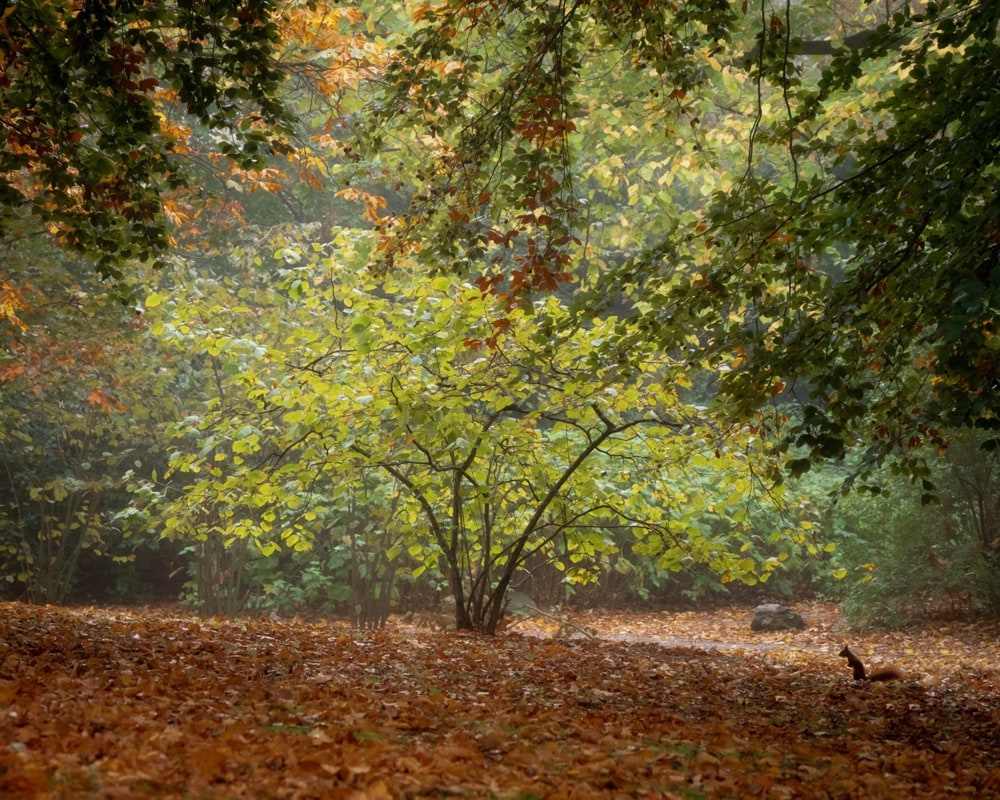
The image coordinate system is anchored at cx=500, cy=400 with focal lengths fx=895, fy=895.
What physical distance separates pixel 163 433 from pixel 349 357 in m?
6.80

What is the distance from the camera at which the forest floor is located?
2299 millimetres

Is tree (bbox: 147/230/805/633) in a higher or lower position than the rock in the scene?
higher

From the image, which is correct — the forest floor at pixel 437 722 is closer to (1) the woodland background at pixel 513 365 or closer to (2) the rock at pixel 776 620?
(1) the woodland background at pixel 513 365

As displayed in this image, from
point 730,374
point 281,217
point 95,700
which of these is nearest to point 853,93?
point 730,374

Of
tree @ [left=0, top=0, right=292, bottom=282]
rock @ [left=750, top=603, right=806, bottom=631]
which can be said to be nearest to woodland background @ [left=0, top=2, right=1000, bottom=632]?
tree @ [left=0, top=0, right=292, bottom=282]

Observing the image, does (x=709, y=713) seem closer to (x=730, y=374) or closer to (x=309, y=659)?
(x=730, y=374)

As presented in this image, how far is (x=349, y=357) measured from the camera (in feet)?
20.3

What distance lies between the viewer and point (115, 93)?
4.36 meters

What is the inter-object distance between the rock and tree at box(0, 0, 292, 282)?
10074 millimetres

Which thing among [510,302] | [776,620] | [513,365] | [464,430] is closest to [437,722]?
[510,302]

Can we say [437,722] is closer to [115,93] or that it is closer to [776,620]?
[115,93]

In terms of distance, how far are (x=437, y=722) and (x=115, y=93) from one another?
3322 mm

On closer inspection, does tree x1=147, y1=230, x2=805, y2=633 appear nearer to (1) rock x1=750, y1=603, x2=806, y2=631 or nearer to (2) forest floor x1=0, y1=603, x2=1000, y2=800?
(2) forest floor x1=0, y1=603, x2=1000, y2=800

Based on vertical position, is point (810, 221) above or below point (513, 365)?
above
